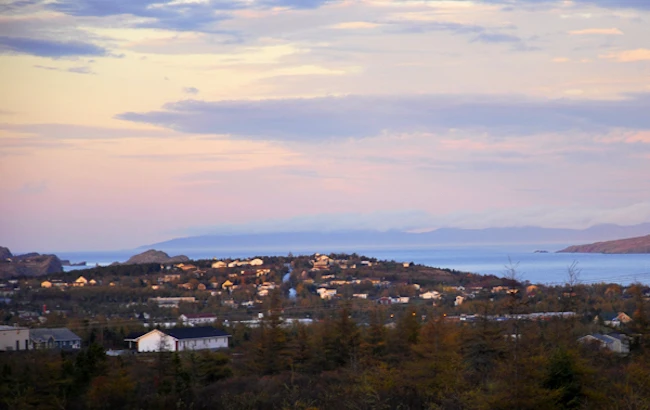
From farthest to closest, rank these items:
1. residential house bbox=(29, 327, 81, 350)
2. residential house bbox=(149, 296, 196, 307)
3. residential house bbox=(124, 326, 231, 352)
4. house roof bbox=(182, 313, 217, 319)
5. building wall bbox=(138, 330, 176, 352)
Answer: residential house bbox=(149, 296, 196, 307) → house roof bbox=(182, 313, 217, 319) → residential house bbox=(124, 326, 231, 352) → building wall bbox=(138, 330, 176, 352) → residential house bbox=(29, 327, 81, 350)

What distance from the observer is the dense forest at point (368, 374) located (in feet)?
45.4

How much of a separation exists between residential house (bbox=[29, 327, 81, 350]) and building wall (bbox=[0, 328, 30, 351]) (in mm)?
383

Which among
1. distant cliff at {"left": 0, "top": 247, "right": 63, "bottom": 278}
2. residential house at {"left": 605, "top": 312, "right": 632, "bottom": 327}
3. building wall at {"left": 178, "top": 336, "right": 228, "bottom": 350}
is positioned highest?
distant cliff at {"left": 0, "top": 247, "right": 63, "bottom": 278}

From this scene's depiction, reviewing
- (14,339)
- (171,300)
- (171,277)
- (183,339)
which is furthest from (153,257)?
(14,339)

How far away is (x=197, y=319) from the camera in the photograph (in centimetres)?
4659

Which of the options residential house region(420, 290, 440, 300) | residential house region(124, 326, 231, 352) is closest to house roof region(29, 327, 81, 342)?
residential house region(124, 326, 231, 352)

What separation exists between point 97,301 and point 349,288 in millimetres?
19686

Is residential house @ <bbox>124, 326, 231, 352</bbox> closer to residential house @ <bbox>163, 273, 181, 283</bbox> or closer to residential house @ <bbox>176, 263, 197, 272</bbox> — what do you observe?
residential house @ <bbox>163, 273, 181, 283</bbox>

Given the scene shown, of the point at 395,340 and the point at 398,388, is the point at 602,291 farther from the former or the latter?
the point at 398,388

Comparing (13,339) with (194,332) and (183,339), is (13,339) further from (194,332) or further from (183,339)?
(194,332)

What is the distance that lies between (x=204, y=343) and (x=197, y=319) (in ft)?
29.7

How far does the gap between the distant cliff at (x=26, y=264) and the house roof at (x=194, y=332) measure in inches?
608

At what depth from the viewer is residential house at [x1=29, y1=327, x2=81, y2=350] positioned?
115 ft

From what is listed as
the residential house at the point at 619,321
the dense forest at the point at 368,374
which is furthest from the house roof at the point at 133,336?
the residential house at the point at 619,321
